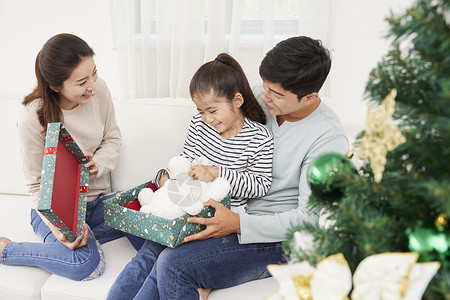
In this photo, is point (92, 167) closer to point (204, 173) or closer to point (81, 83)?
point (81, 83)

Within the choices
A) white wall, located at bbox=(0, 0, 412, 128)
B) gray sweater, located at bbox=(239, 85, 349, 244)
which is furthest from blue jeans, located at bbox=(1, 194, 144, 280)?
white wall, located at bbox=(0, 0, 412, 128)

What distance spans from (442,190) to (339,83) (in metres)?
2.42

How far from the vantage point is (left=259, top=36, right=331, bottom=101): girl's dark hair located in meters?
1.25

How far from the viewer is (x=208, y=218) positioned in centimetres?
126

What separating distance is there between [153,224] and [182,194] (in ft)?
0.43

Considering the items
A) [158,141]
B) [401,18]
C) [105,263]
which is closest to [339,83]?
[158,141]

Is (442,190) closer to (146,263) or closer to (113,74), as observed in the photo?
(146,263)

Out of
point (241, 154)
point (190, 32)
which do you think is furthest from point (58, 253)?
point (190, 32)

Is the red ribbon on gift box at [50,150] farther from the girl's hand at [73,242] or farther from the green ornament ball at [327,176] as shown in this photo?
the green ornament ball at [327,176]

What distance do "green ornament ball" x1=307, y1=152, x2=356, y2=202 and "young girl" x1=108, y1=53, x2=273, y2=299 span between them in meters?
0.66

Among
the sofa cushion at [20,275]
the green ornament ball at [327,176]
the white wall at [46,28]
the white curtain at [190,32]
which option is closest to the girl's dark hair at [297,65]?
the green ornament ball at [327,176]

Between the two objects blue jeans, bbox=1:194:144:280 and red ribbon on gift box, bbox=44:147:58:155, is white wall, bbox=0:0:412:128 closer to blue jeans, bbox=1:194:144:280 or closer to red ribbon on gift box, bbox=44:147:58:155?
blue jeans, bbox=1:194:144:280

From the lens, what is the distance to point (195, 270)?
124 centimetres

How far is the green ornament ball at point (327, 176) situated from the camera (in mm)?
680
